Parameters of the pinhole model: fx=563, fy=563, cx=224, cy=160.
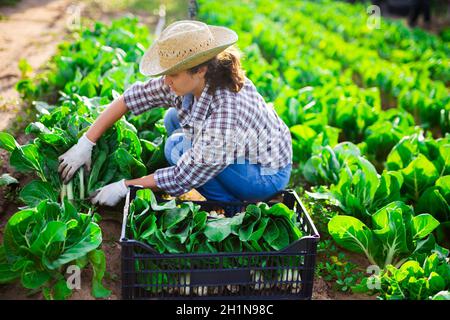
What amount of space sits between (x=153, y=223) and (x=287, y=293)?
0.76 metres

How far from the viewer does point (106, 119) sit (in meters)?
3.36

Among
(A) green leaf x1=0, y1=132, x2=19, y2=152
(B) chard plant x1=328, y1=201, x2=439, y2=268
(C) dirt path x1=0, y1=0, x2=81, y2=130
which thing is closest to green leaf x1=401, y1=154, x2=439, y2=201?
(B) chard plant x1=328, y1=201, x2=439, y2=268

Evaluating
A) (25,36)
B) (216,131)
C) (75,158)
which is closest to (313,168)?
(216,131)

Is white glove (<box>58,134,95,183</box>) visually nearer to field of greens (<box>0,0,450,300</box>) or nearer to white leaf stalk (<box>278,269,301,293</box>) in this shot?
field of greens (<box>0,0,450,300</box>)

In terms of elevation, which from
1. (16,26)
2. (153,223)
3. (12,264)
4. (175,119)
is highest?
(16,26)

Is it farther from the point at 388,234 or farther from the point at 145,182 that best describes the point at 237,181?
the point at 388,234

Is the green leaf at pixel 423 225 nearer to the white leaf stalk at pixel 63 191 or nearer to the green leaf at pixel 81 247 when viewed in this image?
the green leaf at pixel 81 247

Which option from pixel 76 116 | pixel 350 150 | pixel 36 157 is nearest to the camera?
pixel 36 157

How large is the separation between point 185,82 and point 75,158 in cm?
79

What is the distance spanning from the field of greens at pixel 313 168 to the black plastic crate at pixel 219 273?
0.62ft

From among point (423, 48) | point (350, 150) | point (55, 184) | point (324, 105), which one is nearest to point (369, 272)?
point (350, 150)

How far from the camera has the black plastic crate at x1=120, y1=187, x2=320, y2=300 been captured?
2613 mm
